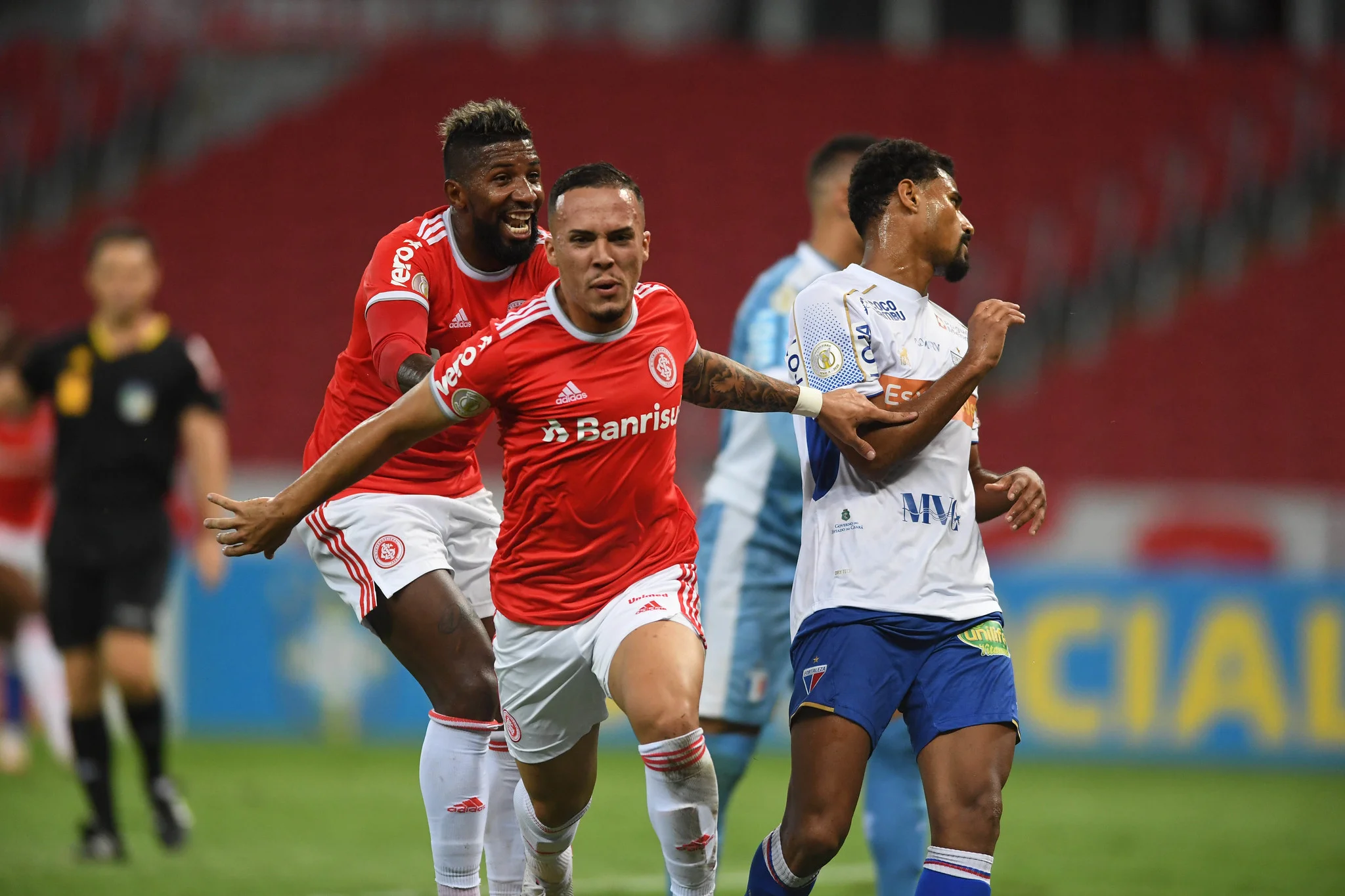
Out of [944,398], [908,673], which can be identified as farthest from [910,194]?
[908,673]

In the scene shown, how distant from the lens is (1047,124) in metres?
21.2

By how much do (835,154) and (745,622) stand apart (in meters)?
1.79

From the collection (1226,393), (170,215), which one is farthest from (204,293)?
(1226,393)

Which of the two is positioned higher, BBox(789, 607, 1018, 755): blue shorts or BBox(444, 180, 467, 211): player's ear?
BBox(444, 180, 467, 211): player's ear

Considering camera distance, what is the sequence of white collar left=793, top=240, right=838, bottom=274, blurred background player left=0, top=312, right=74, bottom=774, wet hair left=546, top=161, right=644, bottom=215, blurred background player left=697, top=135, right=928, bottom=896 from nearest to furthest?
wet hair left=546, top=161, right=644, bottom=215 → blurred background player left=697, top=135, right=928, bottom=896 → white collar left=793, top=240, right=838, bottom=274 → blurred background player left=0, top=312, right=74, bottom=774

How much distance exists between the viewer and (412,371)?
4.71m

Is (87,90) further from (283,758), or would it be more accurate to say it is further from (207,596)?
(283,758)

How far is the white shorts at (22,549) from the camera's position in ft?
33.8

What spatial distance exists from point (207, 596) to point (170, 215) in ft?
34.2

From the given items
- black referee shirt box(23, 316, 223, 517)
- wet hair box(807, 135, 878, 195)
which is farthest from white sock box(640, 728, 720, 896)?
black referee shirt box(23, 316, 223, 517)

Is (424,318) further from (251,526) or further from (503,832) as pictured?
(503,832)

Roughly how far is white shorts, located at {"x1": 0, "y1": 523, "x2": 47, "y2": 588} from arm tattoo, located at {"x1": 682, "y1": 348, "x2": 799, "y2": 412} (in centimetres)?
682

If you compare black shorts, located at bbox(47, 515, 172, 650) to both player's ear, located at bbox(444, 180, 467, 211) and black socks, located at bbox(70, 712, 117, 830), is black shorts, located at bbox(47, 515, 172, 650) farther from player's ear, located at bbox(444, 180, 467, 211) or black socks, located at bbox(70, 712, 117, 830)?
player's ear, located at bbox(444, 180, 467, 211)

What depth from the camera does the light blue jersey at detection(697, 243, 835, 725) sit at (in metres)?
5.86
